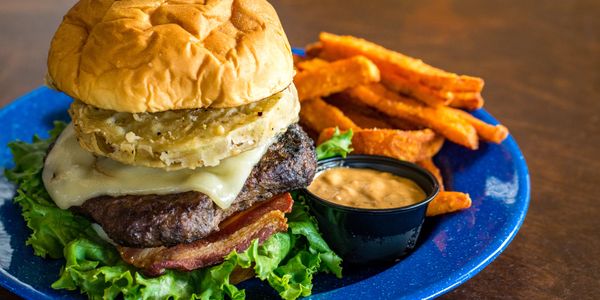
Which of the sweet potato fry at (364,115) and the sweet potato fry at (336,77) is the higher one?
the sweet potato fry at (336,77)

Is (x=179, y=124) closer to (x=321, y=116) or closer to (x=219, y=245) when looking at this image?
(x=219, y=245)

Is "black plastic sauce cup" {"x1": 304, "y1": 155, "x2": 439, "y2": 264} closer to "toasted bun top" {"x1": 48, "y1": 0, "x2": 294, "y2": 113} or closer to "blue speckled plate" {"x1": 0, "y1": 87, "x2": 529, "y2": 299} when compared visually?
"blue speckled plate" {"x1": 0, "y1": 87, "x2": 529, "y2": 299}

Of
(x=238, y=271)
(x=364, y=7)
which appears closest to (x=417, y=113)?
(x=238, y=271)

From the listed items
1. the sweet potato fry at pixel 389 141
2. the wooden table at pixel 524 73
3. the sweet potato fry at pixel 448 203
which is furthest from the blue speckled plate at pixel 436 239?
the sweet potato fry at pixel 389 141

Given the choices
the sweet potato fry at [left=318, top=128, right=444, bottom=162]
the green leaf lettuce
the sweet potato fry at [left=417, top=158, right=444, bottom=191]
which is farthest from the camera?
the sweet potato fry at [left=417, top=158, right=444, bottom=191]

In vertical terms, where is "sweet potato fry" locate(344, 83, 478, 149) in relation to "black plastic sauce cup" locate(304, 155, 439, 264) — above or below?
above

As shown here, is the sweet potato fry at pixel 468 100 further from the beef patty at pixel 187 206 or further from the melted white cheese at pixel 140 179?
the melted white cheese at pixel 140 179

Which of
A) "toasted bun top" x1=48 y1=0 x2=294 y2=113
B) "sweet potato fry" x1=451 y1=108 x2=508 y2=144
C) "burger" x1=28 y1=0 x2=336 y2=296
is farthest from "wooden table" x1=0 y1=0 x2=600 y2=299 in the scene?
"toasted bun top" x1=48 y1=0 x2=294 y2=113
